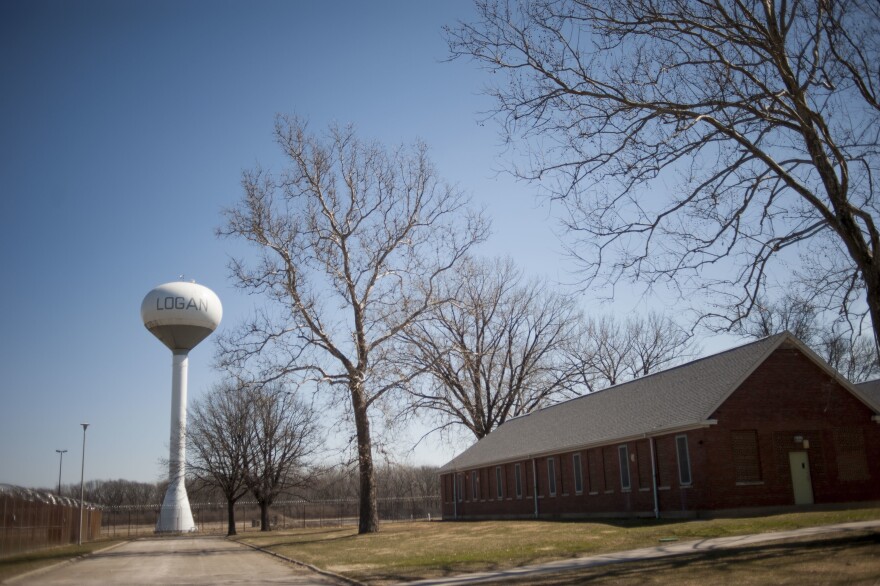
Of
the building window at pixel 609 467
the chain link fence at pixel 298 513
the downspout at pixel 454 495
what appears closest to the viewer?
the building window at pixel 609 467

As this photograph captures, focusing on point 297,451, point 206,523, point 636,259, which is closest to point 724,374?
point 636,259

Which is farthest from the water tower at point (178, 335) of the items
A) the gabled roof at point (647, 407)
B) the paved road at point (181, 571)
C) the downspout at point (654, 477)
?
the downspout at point (654, 477)

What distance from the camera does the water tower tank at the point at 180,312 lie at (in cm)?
5972

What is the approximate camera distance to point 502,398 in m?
60.5

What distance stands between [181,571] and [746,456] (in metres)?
20.0

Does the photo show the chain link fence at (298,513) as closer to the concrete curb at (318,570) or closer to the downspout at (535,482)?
the downspout at (535,482)

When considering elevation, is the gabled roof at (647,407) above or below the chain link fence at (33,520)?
above

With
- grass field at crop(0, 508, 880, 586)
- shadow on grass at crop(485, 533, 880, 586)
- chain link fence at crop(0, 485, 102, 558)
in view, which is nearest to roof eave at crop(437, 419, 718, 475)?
grass field at crop(0, 508, 880, 586)

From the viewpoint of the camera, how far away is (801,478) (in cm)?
3011

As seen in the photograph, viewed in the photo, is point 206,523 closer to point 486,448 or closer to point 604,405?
point 486,448

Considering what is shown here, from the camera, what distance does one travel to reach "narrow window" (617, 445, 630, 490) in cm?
3375

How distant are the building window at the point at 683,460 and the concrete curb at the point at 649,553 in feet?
27.8

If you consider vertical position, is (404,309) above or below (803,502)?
above

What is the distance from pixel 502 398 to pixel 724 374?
99.1 ft
